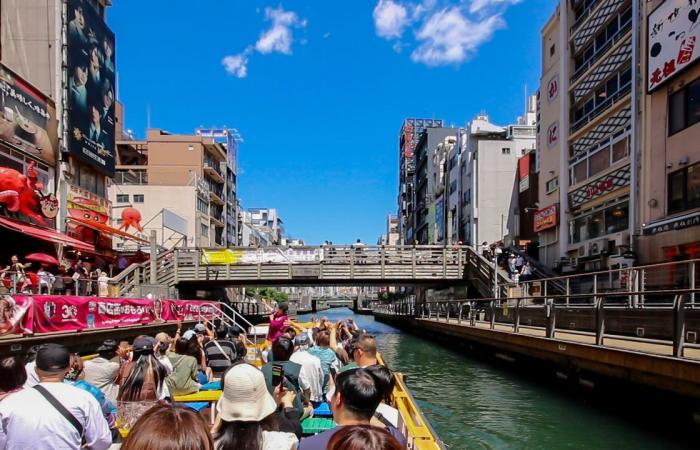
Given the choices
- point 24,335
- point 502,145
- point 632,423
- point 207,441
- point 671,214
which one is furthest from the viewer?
point 502,145

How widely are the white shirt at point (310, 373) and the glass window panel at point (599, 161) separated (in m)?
23.5

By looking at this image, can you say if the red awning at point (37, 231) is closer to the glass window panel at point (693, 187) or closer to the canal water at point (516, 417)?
the canal water at point (516, 417)

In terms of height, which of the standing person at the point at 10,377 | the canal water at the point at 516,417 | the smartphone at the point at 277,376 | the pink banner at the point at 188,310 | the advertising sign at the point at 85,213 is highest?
the advertising sign at the point at 85,213

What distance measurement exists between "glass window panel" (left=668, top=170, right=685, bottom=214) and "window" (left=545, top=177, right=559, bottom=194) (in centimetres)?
1169

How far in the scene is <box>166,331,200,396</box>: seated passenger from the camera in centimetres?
648

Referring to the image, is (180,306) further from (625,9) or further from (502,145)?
(502,145)

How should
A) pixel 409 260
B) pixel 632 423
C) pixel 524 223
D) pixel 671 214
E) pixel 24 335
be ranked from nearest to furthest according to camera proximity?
pixel 632 423 < pixel 24 335 < pixel 671 214 < pixel 409 260 < pixel 524 223

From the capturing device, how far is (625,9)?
79.6 ft

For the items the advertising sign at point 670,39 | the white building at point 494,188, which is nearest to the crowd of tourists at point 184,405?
the advertising sign at point 670,39

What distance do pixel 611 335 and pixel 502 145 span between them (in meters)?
40.1

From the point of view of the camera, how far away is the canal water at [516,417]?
856cm

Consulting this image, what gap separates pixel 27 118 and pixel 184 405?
78.8 feet

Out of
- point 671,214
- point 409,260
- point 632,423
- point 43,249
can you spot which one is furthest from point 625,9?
point 43,249

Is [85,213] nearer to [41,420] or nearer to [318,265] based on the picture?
[318,265]
